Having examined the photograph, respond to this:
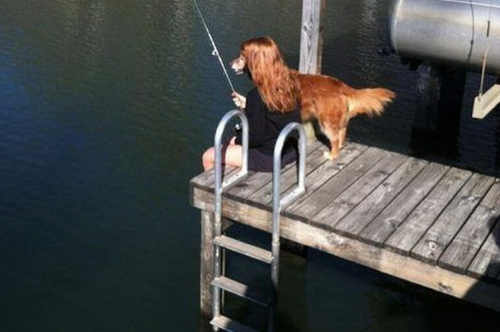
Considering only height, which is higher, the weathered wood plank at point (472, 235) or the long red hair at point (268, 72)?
the long red hair at point (268, 72)

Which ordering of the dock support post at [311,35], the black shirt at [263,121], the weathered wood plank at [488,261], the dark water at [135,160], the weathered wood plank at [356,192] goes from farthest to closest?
the dock support post at [311,35], the dark water at [135,160], the black shirt at [263,121], the weathered wood plank at [356,192], the weathered wood plank at [488,261]

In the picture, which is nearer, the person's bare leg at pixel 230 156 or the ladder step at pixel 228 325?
the ladder step at pixel 228 325

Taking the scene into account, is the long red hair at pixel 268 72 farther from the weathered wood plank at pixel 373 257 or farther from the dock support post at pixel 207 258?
the dock support post at pixel 207 258

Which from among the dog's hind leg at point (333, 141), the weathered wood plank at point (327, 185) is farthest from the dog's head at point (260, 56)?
the weathered wood plank at point (327, 185)

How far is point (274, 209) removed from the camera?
25.0 ft

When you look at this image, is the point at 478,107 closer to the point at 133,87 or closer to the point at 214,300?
the point at 214,300

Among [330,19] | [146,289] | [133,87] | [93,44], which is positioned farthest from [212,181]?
[330,19]

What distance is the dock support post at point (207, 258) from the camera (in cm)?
838

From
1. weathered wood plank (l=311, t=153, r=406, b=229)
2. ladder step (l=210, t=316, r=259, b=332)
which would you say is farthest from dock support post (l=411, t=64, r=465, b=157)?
ladder step (l=210, t=316, r=259, b=332)

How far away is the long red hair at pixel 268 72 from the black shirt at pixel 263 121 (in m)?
0.08

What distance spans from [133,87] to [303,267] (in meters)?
8.33

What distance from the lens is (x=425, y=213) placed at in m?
7.74

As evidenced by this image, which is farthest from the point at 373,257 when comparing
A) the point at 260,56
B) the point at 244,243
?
the point at 260,56

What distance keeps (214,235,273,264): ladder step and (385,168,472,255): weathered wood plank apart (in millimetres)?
1306
